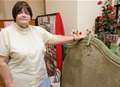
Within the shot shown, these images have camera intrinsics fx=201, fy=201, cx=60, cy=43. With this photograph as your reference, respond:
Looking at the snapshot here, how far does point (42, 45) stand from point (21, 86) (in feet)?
1.25

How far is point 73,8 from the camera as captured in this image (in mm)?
2471

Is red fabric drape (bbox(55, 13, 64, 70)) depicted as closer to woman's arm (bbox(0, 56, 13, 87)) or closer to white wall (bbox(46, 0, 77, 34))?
white wall (bbox(46, 0, 77, 34))

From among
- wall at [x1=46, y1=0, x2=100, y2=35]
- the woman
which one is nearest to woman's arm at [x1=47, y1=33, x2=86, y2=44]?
the woman

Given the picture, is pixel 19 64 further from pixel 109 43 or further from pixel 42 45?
pixel 109 43

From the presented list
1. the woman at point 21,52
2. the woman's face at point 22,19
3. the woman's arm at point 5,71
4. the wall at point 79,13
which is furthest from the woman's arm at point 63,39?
the wall at point 79,13

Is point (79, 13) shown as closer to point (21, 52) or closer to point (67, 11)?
point (67, 11)

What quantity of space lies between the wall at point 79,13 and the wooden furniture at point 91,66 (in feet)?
2.55

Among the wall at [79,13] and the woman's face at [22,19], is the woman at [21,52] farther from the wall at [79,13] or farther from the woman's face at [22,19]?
the wall at [79,13]

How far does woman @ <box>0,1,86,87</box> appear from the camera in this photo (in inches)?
61.9

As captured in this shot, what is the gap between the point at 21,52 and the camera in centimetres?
157

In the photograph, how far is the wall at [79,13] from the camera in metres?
2.42

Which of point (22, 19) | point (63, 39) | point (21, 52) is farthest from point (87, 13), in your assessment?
point (21, 52)

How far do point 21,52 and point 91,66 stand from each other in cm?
55

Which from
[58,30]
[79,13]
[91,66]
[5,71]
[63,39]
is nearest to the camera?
[91,66]
